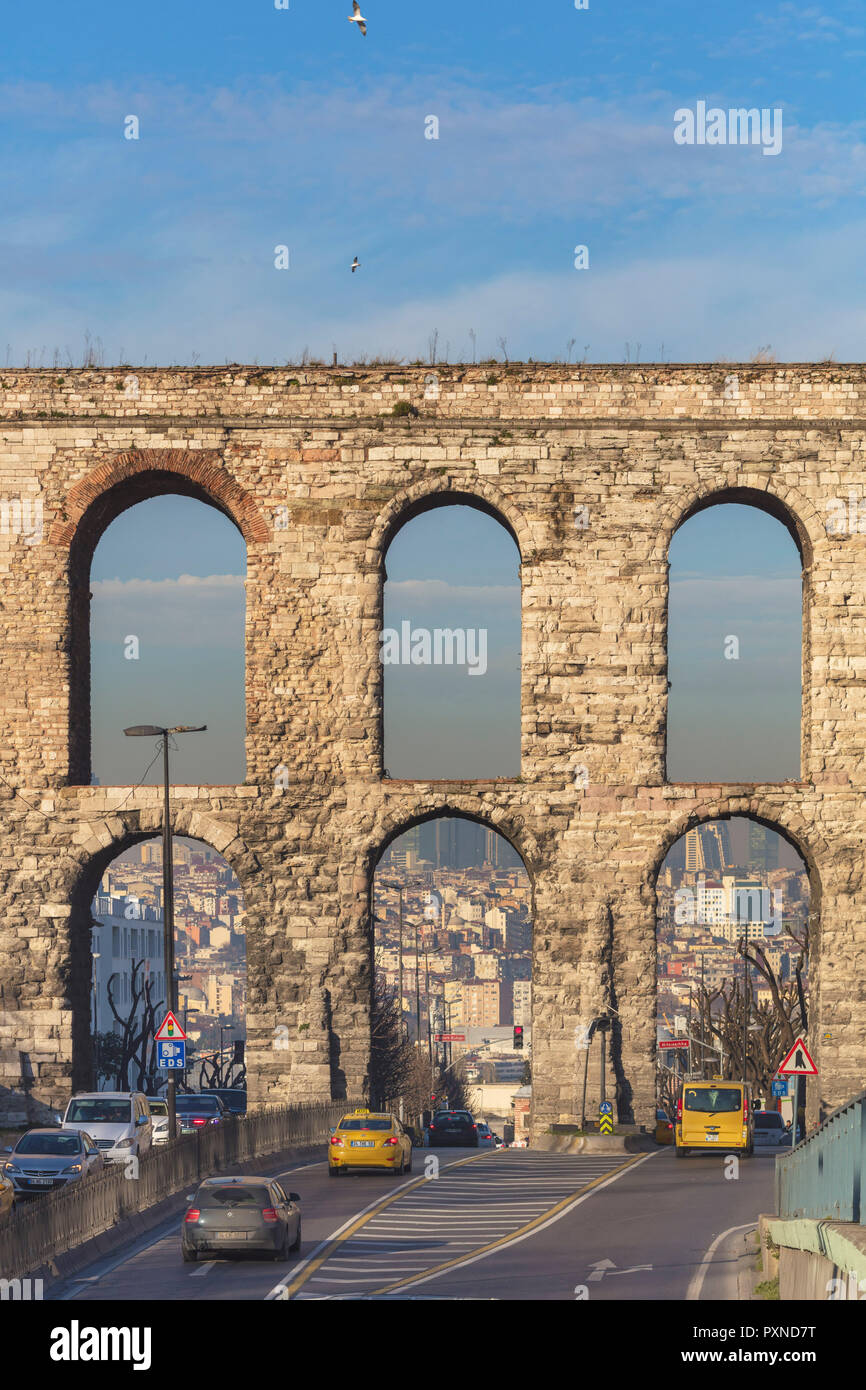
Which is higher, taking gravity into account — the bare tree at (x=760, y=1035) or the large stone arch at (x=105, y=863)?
the large stone arch at (x=105, y=863)

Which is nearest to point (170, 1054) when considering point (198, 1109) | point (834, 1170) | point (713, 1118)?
point (713, 1118)

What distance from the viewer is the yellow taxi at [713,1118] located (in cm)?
4166

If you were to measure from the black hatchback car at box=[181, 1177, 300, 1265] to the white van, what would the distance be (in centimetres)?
1139

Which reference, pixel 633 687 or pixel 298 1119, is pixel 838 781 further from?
pixel 298 1119

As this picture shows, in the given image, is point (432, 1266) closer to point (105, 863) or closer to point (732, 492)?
point (105, 863)

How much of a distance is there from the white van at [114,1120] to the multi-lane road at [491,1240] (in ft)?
9.24

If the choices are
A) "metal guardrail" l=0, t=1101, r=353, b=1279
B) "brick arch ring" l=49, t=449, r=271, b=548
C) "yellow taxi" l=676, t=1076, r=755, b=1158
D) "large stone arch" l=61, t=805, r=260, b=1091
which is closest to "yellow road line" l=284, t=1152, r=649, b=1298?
"metal guardrail" l=0, t=1101, r=353, b=1279

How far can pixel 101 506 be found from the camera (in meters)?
46.2

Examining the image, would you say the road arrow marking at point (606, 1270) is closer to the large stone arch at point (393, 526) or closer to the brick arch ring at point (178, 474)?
the large stone arch at point (393, 526)

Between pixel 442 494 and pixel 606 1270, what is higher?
pixel 442 494

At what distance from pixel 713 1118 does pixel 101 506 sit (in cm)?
2054

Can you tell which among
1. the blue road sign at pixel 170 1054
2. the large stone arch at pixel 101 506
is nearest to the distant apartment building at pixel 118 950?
the large stone arch at pixel 101 506

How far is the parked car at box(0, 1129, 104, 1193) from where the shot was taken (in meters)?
30.9

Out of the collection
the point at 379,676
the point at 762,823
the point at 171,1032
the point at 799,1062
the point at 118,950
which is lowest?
the point at 118,950
